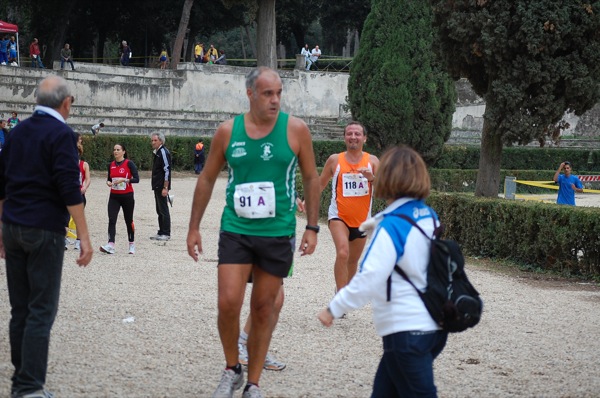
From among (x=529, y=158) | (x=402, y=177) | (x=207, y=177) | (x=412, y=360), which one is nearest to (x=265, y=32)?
(x=529, y=158)

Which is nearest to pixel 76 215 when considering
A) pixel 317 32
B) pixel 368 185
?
pixel 368 185

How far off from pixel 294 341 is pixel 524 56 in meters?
10.3

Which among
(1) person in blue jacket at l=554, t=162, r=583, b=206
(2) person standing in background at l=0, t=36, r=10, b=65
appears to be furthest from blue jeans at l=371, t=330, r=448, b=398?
(2) person standing in background at l=0, t=36, r=10, b=65

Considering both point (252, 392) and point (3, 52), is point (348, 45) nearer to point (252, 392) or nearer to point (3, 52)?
point (3, 52)

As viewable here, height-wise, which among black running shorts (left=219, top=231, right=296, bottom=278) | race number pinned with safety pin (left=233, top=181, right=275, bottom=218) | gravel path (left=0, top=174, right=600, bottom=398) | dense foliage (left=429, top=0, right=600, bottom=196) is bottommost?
gravel path (left=0, top=174, right=600, bottom=398)

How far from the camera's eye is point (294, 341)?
7754 millimetres

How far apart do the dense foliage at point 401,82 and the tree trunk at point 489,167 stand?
13483mm

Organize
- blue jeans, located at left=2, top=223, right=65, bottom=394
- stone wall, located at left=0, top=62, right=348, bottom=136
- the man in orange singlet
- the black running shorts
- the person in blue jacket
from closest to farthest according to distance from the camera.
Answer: blue jeans, located at left=2, top=223, right=65, bottom=394, the black running shorts, the man in orange singlet, the person in blue jacket, stone wall, located at left=0, top=62, right=348, bottom=136

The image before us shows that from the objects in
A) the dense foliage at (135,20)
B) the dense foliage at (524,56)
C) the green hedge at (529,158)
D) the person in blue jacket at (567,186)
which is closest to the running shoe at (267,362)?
the dense foliage at (524,56)

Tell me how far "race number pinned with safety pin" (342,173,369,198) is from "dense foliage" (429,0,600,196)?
798 centimetres

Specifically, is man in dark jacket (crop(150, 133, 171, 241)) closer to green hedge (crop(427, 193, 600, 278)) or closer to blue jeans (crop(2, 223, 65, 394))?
green hedge (crop(427, 193, 600, 278))

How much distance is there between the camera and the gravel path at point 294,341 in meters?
6.29

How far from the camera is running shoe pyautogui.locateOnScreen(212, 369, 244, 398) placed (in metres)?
5.57

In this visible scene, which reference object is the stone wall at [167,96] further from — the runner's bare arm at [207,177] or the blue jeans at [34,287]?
the blue jeans at [34,287]
